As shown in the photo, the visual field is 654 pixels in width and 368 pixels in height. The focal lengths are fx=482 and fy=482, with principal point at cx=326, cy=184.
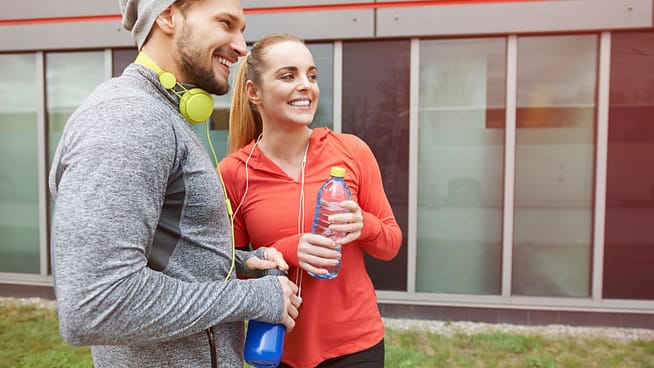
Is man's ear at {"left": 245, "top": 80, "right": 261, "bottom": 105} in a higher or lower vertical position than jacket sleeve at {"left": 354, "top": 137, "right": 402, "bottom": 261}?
higher

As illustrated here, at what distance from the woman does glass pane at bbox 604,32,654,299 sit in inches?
178

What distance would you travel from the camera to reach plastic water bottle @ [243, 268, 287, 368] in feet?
4.74

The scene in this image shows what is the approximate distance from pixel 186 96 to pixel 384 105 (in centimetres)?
459

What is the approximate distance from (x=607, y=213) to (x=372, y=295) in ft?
14.9

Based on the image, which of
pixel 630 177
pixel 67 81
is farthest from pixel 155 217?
pixel 67 81

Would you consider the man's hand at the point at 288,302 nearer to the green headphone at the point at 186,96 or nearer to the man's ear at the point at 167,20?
the green headphone at the point at 186,96

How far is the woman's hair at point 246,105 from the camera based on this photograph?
2109 mm

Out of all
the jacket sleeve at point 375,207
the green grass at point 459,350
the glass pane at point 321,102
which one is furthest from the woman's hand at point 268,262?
the glass pane at point 321,102

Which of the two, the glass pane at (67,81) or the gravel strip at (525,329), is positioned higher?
the glass pane at (67,81)

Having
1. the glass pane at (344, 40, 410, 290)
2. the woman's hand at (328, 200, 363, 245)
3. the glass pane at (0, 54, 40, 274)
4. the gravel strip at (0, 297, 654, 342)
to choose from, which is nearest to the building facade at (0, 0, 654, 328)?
the glass pane at (344, 40, 410, 290)

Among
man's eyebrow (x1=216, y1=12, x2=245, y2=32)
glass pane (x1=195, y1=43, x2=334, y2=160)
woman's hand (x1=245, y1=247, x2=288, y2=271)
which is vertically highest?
glass pane (x1=195, y1=43, x2=334, y2=160)

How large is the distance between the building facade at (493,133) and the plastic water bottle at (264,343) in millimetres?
4425

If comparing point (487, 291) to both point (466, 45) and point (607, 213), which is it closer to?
point (607, 213)

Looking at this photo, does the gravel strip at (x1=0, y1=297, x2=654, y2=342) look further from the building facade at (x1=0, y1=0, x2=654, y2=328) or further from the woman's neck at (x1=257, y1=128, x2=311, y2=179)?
the woman's neck at (x1=257, y1=128, x2=311, y2=179)
